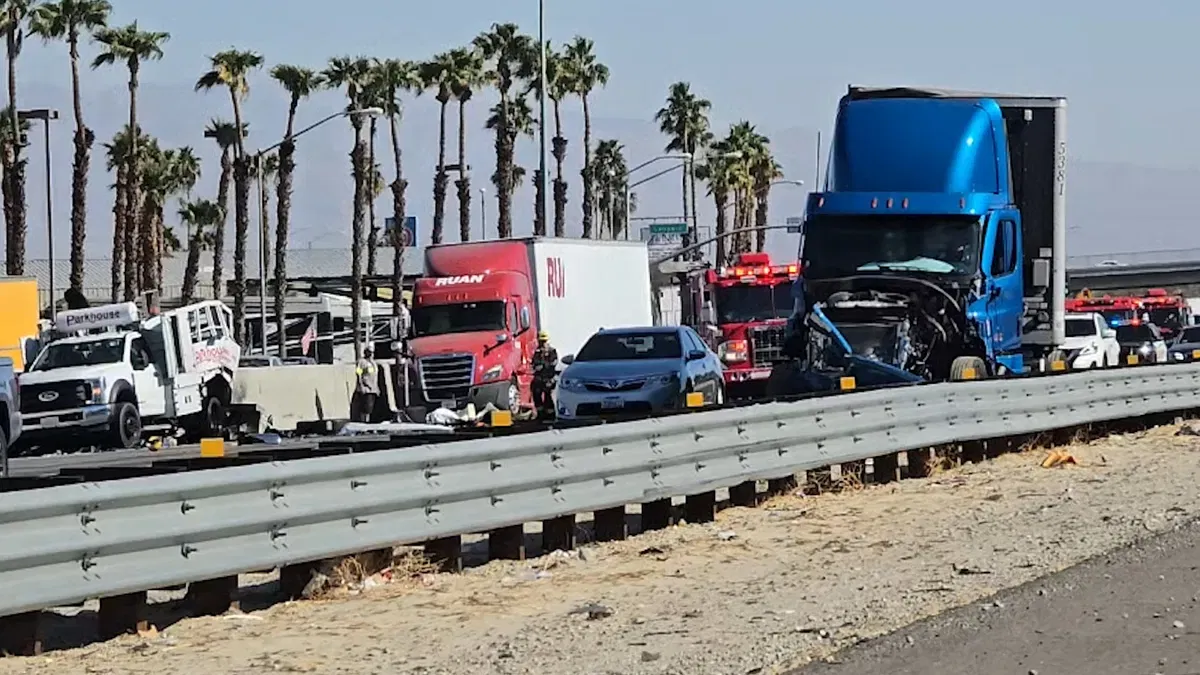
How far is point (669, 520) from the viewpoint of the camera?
13883mm

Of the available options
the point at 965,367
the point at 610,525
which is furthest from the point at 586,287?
the point at 610,525

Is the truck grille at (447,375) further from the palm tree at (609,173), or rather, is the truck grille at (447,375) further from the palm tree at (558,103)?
the palm tree at (609,173)

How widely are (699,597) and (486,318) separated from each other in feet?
78.6

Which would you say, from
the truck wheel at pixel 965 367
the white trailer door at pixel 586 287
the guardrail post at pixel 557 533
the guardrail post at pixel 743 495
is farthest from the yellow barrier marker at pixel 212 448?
the white trailer door at pixel 586 287

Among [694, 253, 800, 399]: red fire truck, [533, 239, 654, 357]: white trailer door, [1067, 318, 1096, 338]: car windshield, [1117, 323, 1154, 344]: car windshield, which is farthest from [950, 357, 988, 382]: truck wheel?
[1117, 323, 1154, 344]: car windshield

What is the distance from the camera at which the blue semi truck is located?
2234cm

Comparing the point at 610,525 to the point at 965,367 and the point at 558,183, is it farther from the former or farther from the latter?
the point at 558,183

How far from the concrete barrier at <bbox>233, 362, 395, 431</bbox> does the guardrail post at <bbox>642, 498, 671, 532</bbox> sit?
21753 millimetres

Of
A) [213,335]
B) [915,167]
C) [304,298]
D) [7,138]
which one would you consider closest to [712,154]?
[304,298]

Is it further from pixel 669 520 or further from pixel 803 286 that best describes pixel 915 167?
pixel 669 520

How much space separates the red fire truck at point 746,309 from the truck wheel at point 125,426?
10182 mm

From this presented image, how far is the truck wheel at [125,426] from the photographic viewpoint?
3023 centimetres

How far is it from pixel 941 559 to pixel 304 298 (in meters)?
83.5

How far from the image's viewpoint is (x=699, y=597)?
1066cm
